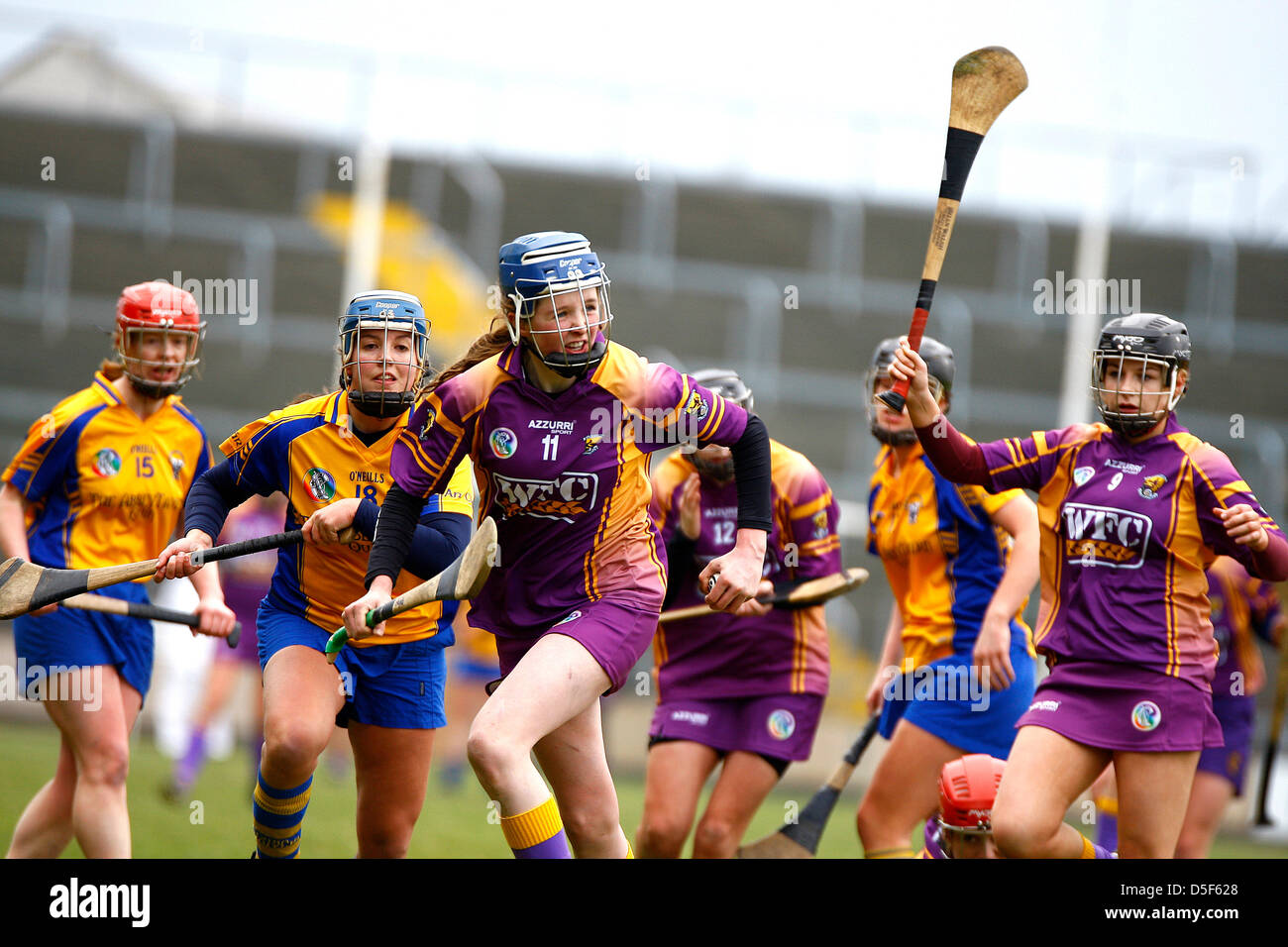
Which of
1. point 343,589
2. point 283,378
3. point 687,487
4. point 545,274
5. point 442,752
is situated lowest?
point 442,752

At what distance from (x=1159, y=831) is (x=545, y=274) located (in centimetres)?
236

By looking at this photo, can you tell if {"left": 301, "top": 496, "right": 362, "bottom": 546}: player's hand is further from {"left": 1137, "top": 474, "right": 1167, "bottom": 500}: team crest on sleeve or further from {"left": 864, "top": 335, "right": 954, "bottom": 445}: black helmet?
{"left": 1137, "top": 474, "right": 1167, "bottom": 500}: team crest on sleeve

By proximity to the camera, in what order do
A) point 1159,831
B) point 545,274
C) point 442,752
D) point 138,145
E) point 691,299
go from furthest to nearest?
point 138,145 → point 691,299 → point 442,752 → point 1159,831 → point 545,274

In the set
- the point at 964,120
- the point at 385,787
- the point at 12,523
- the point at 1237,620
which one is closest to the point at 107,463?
the point at 12,523

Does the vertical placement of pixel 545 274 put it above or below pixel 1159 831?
above

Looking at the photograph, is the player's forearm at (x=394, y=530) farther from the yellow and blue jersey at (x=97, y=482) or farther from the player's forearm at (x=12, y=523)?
the player's forearm at (x=12, y=523)

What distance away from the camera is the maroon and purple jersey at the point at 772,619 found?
525cm

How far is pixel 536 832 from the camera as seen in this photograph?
3.58 m

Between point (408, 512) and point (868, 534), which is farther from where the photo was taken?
point (868, 534)

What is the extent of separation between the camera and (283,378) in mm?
13750

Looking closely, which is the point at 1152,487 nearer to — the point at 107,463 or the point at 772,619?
the point at 772,619

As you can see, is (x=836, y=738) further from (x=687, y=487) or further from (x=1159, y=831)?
(x=1159, y=831)
